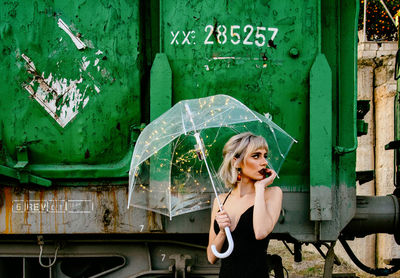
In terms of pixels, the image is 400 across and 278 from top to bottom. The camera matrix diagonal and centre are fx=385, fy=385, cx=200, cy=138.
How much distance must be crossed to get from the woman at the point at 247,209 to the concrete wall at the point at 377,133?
4019 millimetres

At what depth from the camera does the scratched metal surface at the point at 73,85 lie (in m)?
2.68

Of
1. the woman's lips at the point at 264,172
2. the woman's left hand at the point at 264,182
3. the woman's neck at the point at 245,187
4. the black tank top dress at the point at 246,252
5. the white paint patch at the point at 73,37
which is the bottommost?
the black tank top dress at the point at 246,252

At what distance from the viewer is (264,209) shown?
77.1 inches

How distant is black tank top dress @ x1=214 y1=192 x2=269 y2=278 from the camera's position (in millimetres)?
2014

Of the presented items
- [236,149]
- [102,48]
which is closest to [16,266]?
[102,48]

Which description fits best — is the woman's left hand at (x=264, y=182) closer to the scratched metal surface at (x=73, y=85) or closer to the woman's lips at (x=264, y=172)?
the woman's lips at (x=264, y=172)

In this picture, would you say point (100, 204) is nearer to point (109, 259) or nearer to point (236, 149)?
point (109, 259)

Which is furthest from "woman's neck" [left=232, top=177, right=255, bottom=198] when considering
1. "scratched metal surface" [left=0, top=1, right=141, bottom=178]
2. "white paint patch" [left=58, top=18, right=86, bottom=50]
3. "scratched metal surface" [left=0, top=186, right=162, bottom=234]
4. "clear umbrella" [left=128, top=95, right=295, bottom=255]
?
"white paint patch" [left=58, top=18, right=86, bottom=50]

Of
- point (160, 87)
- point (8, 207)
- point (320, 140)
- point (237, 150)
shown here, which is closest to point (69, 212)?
point (8, 207)

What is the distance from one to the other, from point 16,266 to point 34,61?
1.70m

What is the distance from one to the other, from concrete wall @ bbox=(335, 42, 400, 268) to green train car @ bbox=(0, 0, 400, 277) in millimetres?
3119

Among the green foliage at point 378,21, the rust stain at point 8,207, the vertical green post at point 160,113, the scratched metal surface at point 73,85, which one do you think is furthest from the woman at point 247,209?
the green foliage at point 378,21

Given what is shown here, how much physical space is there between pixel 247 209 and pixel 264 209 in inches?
5.0

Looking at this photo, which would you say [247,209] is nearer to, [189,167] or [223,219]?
[223,219]
